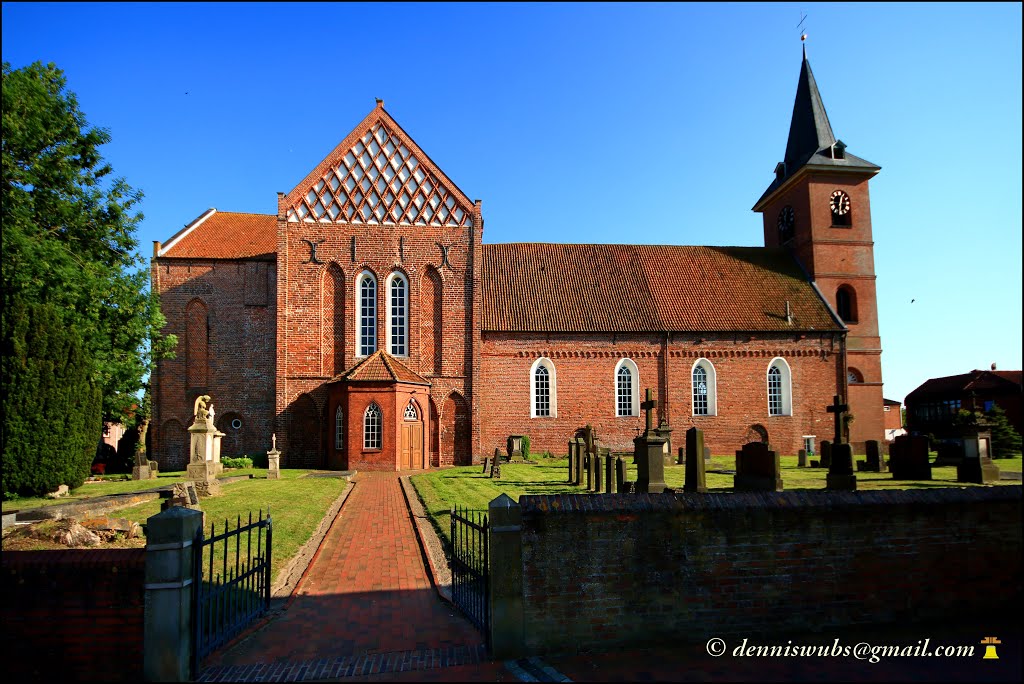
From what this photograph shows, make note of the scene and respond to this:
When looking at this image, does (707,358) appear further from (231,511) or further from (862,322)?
(231,511)

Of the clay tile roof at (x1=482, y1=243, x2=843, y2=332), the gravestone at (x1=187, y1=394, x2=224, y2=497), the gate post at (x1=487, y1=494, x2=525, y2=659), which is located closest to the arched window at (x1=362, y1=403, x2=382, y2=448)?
the gravestone at (x1=187, y1=394, x2=224, y2=497)

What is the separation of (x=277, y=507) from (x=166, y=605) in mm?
8820

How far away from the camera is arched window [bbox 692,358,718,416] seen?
30688 millimetres

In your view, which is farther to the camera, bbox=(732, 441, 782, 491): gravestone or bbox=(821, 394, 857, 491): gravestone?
bbox=(821, 394, 857, 491): gravestone

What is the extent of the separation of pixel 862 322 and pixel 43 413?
116 feet

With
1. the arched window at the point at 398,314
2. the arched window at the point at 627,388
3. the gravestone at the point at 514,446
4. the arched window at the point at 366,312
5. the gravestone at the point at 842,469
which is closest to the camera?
the gravestone at the point at 842,469

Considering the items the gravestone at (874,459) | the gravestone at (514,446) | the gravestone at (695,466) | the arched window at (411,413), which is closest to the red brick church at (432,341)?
the arched window at (411,413)

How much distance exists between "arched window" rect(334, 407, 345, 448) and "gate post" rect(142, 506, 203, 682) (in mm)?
21036

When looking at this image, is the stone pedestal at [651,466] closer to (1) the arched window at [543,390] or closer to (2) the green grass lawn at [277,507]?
(2) the green grass lawn at [277,507]

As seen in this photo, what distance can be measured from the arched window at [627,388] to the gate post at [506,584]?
24.2 metres

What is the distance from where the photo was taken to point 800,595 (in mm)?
6660

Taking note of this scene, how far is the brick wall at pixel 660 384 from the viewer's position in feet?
97.1

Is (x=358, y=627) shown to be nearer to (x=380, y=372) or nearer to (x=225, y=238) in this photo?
(x=380, y=372)

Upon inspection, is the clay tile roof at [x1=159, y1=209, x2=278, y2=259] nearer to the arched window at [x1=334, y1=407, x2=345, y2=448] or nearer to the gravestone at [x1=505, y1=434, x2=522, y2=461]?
the arched window at [x1=334, y1=407, x2=345, y2=448]
